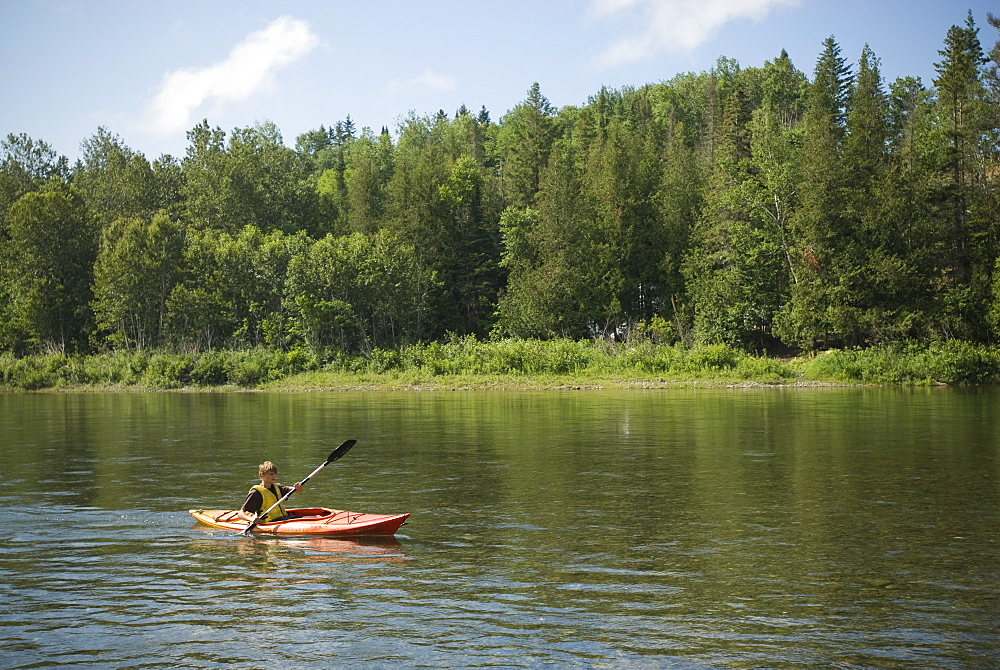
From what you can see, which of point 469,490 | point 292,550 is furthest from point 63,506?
point 469,490

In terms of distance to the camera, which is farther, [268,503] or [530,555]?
[268,503]

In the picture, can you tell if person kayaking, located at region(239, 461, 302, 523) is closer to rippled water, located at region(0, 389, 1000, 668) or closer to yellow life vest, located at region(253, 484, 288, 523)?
yellow life vest, located at region(253, 484, 288, 523)

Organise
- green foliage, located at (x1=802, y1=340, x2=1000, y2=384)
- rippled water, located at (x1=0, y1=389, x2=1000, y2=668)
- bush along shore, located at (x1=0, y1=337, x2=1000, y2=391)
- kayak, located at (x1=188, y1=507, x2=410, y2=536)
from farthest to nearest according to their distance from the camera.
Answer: bush along shore, located at (x1=0, y1=337, x2=1000, y2=391)
green foliage, located at (x1=802, y1=340, x2=1000, y2=384)
kayak, located at (x1=188, y1=507, x2=410, y2=536)
rippled water, located at (x1=0, y1=389, x2=1000, y2=668)

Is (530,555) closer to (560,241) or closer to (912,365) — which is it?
(912,365)

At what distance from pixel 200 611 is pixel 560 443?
Answer: 17812mm

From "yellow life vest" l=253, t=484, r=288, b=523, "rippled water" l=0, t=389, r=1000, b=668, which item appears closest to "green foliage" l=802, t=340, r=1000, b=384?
"rippled water" l=0, t=389, r=1000, b=668

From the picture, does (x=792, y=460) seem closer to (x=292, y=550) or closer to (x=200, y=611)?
(x=292, y=550)

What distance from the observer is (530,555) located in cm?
1482

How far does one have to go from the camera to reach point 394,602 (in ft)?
41.2

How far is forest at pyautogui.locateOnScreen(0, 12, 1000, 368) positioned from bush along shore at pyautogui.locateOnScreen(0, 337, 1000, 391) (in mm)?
2639

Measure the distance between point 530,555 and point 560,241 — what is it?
57.1 meters

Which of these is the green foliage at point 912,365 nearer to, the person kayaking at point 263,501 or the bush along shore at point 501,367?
the bush along shore at point 501,367

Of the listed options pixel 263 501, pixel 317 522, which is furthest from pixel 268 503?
pixel 317 522

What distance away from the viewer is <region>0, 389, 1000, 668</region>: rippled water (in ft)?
35.1
